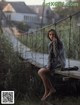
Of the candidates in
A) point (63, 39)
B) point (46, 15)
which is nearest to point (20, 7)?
point (46, 15)

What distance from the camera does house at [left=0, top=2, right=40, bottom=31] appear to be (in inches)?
293

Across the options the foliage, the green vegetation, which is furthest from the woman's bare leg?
the green vegetation

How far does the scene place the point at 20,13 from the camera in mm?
7812

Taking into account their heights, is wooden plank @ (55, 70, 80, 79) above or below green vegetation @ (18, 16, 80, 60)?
below

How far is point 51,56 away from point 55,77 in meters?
1.16

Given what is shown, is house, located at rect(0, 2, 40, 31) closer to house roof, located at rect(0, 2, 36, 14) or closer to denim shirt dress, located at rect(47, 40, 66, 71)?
house roof, located at rect(0, 2, 36, 14)

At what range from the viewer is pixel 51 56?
14.8 ft

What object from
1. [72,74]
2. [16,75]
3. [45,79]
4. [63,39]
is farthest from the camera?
[63,39]

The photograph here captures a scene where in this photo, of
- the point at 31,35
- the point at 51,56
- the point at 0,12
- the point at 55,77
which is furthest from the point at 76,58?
the point at 0,12

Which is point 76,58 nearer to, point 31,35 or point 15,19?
point 31,35

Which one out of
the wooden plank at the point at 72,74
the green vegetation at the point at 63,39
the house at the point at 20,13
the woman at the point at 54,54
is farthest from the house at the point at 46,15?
the wooden plank at the point at 72,74

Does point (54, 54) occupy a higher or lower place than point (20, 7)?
lower

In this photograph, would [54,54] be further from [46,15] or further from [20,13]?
[20,13]

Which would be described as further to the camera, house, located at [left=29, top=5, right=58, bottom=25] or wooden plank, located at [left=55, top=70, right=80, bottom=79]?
house, located at [left=29, top=5, right=58, bottom=25]
